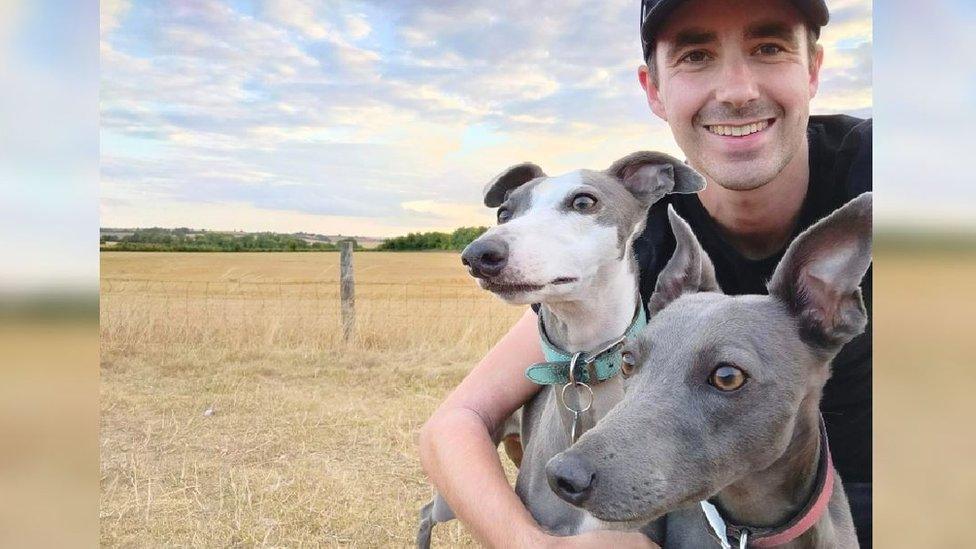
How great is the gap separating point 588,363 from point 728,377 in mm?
351

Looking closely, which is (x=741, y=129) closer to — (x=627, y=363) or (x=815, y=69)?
(x=815, y=69)

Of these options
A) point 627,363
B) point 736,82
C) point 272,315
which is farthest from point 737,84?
point 272,315

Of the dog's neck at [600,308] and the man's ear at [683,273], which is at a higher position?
the man's ear at [683,273]

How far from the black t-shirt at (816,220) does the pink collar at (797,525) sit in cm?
26

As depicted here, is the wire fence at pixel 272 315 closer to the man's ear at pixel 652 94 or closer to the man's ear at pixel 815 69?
the man's ear at pixel 652 94

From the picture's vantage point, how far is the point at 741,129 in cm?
170

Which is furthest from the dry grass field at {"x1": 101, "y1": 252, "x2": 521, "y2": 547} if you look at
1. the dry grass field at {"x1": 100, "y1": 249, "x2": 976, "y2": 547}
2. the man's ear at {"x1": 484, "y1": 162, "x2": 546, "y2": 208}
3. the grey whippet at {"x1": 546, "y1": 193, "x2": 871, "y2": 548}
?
the grey whippet at {"x1": 546, "y1": 193, "x2": 871, "y2": 548}

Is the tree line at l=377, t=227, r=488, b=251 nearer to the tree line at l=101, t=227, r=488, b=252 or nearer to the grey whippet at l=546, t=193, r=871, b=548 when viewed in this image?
the tree line at l=101, t=227, r=488, b=252

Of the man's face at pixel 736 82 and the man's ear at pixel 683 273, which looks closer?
the man's ear at pixel 683 273

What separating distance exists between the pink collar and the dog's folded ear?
1.85ft

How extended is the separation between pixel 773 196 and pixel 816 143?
0.19 meters

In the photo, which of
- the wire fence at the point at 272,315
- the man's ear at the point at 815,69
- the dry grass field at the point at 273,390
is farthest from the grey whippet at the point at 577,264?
the wire fence at the point at 272,315

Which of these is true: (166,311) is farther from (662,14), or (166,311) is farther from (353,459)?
(662,14)

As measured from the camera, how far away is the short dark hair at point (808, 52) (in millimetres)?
1701
